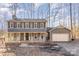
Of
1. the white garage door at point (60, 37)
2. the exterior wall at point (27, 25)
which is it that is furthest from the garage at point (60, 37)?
the exterior wall at point (27, 25)

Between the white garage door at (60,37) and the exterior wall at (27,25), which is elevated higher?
the exterior wall at (27,25)

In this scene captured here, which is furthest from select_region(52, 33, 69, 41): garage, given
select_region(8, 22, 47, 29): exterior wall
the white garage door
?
select_region(8, 22, 47, 29): exterior wall

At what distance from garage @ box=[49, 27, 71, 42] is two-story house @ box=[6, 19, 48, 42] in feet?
0.20

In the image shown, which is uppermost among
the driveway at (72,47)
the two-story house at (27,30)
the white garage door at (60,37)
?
the two-story house at (27,30)

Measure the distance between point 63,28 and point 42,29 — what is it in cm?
19

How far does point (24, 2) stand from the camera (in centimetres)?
181

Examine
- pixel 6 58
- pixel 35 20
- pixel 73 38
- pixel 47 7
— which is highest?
pixel 47 7

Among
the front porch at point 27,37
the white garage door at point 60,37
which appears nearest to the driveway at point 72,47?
the white garage door at point 60,37

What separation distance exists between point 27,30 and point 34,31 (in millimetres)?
63

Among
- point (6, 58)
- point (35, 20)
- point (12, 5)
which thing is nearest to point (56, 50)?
point (35, 20)

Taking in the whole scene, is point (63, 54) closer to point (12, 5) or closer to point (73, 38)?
point (73, 38)

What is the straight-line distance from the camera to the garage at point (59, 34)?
1.80 meters

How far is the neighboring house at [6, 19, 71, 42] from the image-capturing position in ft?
5.90

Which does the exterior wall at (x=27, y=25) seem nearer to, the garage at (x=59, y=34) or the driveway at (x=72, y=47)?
the garage at (x=59, y=34)
